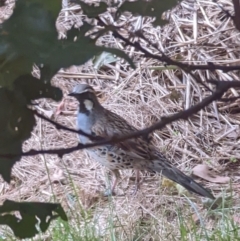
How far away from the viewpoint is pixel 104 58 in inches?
209

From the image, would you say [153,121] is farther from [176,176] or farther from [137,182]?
[176,176]

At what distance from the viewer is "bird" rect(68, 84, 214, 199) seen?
4273 millimetres

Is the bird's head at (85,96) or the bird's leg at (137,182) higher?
the bird's head at (85,96)

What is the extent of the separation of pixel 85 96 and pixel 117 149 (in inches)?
16.5

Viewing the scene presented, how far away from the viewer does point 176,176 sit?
13.9 feet

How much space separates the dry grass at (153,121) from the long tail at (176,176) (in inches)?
3.4

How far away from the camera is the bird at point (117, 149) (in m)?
4.27

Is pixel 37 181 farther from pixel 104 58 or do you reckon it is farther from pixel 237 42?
pixel 237 42

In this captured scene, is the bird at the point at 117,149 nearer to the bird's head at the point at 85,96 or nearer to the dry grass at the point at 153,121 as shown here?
the bird's head at the point at 85,96

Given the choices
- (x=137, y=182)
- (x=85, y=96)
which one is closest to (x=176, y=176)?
(x=137, y=182)

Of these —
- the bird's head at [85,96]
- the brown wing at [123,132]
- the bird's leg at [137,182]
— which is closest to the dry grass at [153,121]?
the bird's leg at [137,182]

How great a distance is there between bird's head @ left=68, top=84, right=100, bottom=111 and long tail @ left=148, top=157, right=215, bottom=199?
21.0 inches

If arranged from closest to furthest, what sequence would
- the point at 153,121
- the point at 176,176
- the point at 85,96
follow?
the point at 176,176 < the point at 85,96 < the point at 153,121

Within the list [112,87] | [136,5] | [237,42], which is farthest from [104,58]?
[136,5]
